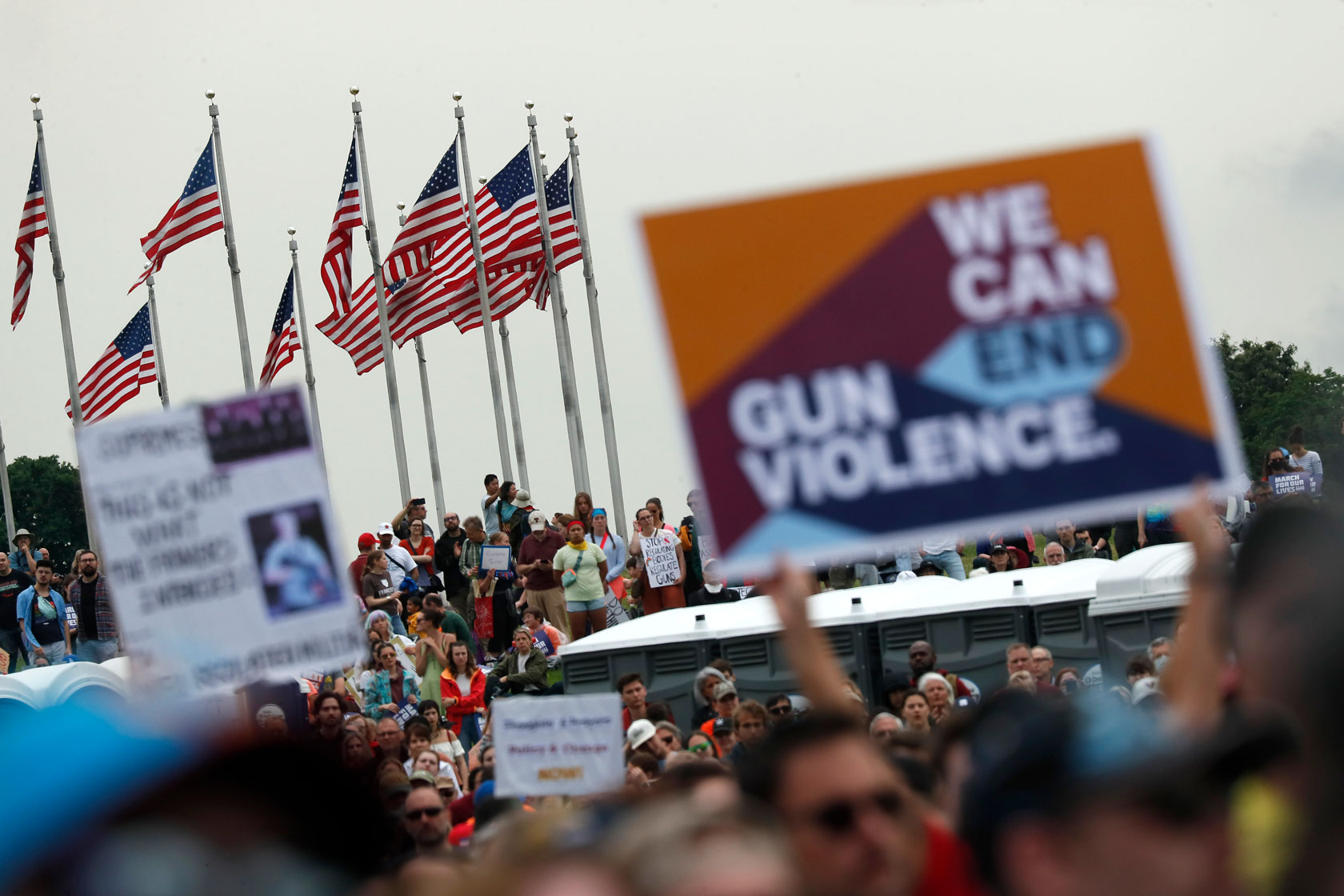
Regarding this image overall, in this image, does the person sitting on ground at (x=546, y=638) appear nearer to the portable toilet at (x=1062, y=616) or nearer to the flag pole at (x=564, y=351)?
the portable toilet at (x=1062, y=616)

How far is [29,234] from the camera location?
97.2 ft

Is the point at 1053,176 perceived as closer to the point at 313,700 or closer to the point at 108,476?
the point at 108,476

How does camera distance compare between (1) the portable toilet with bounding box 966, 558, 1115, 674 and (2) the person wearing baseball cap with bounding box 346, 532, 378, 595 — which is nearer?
(1) the portable toilet with bounding box 966, 558, 1115, 674

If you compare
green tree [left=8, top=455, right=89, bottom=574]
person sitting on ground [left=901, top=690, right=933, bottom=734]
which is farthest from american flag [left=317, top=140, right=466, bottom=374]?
green tree [left=8, top=455, right=89, bottom=574]

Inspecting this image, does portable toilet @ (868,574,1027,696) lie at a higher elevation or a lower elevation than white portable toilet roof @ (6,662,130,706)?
lower

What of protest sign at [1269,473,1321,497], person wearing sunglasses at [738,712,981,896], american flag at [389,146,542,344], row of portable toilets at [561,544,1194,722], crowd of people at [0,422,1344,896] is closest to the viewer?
crowd of people at [0,422,1344,896]

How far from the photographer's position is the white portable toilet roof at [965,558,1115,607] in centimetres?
1484

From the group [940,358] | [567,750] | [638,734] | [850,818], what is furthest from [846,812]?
[638,734]

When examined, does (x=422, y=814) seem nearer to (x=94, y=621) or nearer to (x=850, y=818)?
(x=850, y=818)

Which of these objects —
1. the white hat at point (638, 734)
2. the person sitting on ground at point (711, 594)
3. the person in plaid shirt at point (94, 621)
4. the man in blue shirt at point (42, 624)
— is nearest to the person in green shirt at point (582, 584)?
the person sitting on ground at point (711, 594)

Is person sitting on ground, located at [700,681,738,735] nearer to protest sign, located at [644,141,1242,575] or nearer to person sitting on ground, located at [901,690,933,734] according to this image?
person sitting on ground, located at [901,690,933,734]

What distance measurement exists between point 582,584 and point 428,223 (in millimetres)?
12386

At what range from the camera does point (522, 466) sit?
122 feet

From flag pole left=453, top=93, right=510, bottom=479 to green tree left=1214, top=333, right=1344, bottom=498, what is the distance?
4267 cm
